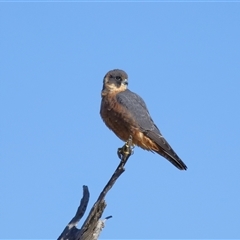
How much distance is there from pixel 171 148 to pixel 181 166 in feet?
1.00

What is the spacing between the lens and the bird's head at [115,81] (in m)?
8.82

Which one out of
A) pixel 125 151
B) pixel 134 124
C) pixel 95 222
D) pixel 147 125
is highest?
pixel 147 125

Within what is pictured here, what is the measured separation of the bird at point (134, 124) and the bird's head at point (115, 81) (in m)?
0.20

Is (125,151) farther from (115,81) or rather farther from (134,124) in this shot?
(115,81)

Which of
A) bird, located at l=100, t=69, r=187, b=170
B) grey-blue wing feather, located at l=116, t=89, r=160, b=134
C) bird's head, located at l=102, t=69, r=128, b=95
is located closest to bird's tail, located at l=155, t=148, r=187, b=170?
bird, located at l=100, t=69, r=187, b=170

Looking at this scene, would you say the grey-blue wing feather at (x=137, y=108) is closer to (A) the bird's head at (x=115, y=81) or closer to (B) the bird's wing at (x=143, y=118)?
(B) the bird's wing at (x=143, y=118)

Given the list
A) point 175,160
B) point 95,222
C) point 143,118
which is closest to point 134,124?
point 143,118

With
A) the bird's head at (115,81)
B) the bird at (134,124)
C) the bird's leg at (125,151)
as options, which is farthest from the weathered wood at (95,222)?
the bird's head at (115,81)

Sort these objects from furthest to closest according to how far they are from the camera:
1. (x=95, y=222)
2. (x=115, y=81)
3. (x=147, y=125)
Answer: (x=115, y=81) < (x=147, y=125) < (x=95, y=222)

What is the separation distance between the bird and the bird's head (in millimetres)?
198

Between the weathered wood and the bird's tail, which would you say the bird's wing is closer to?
the bird's tail

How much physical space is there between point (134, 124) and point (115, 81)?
0.93m

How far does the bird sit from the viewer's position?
8289mm

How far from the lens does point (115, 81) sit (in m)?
8.92
